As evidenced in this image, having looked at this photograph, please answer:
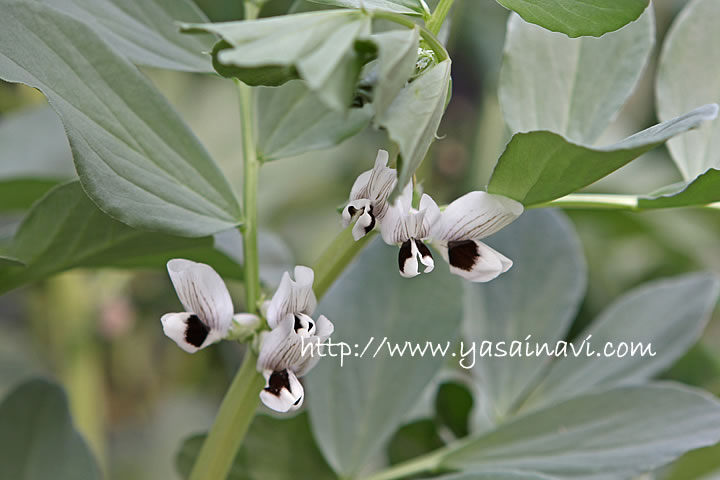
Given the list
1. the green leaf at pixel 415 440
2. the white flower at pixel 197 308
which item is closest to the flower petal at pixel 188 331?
the white flower at pixel 197 308

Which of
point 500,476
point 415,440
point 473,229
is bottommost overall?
point 415,440

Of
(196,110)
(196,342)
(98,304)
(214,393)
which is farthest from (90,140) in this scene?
(196,110)

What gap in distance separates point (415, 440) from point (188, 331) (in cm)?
22

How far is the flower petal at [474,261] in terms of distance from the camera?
0.24 metres

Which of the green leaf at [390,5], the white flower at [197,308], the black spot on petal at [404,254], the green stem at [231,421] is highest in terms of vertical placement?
the green leaf at [390,5]

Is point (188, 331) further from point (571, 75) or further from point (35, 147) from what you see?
point (35, 147)

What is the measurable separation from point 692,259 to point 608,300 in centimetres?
9

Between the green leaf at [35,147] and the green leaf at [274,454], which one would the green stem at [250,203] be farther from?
the green leaf at [35,147]

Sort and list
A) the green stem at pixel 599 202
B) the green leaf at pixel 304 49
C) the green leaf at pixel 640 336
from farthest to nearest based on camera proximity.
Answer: the green leaf at pixel 640 336, the green stem at pixel 599 202, the green leaf at pixel 304 49

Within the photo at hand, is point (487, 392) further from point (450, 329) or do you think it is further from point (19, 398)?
point (19, 398)

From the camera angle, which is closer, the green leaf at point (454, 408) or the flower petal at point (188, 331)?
the flower petal at point (188, 331)

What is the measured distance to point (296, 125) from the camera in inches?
13.3

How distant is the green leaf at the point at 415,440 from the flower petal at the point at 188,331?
0.21 meters

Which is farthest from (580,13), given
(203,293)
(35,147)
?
(35,147)
